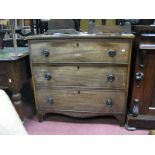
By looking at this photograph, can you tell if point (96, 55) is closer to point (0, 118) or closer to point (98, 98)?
point (98, 98)

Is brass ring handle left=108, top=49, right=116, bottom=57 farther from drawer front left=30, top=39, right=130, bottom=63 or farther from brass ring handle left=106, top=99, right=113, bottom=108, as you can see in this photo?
Result: brass ring handle left=106, top=99, right=113, bottom=108

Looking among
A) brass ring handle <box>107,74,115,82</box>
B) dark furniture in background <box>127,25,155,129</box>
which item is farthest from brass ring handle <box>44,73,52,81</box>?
dark furniture in background <box>127,25,155,129</box>

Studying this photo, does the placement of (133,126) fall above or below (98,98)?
below

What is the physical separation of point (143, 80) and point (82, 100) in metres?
0.53

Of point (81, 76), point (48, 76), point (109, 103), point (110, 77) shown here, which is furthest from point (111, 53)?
point (48, 76)

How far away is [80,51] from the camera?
142 cm

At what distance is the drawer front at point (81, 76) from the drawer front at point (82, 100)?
0.22 feet

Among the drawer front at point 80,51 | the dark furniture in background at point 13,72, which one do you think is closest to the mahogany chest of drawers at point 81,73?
the drawer front at point 80,51

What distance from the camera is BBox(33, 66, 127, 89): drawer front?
1.46 m

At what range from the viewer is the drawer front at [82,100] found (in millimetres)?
1547

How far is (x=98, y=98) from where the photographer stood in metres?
1.56

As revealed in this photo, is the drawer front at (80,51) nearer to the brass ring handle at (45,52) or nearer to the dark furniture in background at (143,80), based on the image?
the brass ring handle at (45,52)
